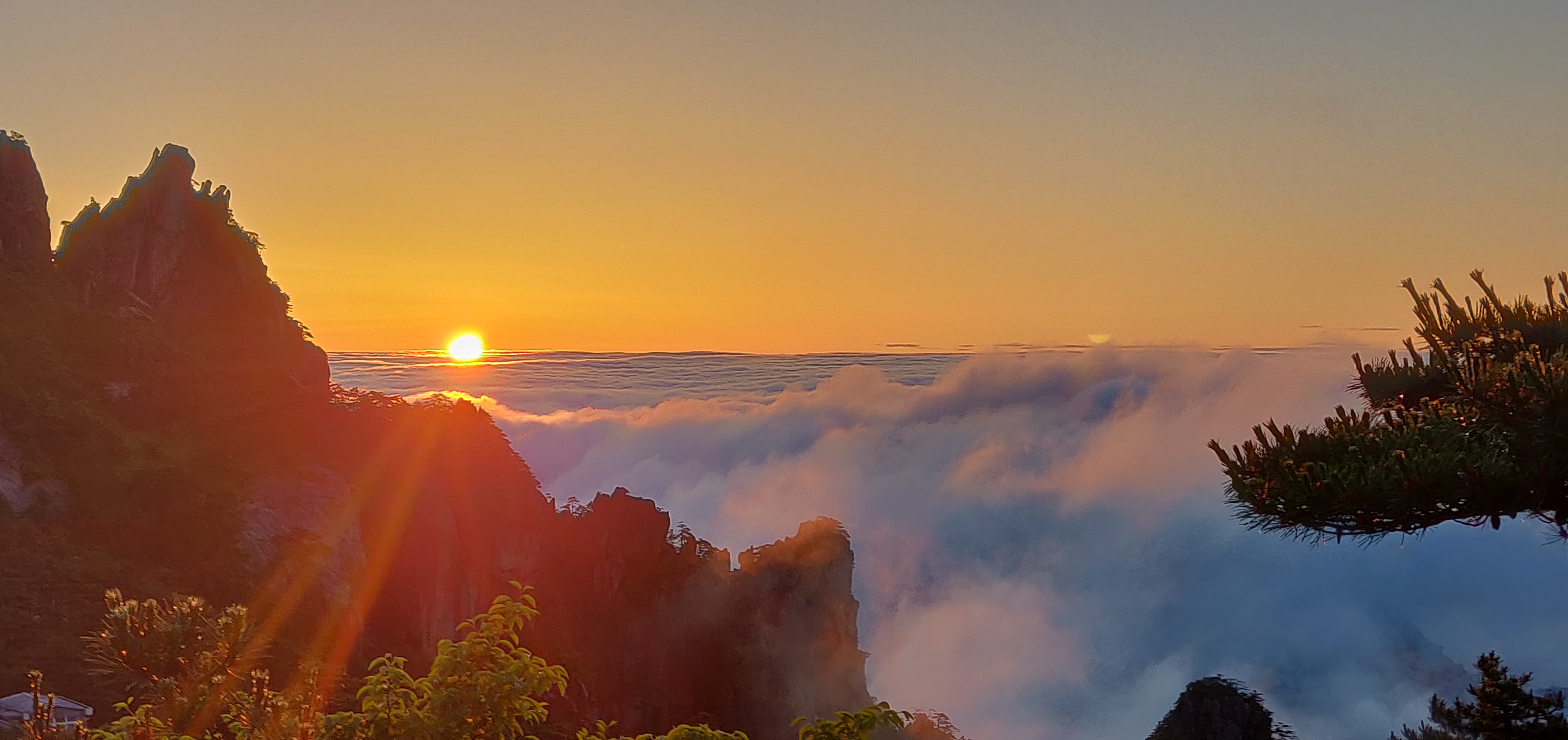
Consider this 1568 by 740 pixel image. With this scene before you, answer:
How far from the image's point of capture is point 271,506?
3158 centimetres

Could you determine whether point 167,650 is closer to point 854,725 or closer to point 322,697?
point 322,697

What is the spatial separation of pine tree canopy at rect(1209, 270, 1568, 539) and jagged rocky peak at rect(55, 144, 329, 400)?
38748mm

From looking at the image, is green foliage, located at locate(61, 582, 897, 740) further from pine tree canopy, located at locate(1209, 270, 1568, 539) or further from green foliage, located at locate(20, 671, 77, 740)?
pine tree canopy, located at locate(1209, 270, 1568, 539)

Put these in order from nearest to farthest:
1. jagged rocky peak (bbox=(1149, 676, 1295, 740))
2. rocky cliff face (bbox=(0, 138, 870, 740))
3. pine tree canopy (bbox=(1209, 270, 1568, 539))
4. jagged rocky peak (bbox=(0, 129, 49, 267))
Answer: pine tree canopy (bbox=(1209, 270, 1568, 539))
jagged rocky peak (bbox=(1149, 676, 1295, 740))
rocky cliff face (bbox=(0, 138, 870, 740))
jagged rocky peak (bbox=(0, 129, 49, 267))

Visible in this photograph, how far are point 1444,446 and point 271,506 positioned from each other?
33.1 m

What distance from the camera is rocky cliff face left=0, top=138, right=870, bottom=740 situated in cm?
2798

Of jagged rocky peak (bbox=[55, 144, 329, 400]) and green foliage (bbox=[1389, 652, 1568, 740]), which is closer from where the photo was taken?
green foliage (bbox=[1389, 652, 1568, 740])

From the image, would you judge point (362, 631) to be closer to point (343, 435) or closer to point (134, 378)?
point (343, 435)

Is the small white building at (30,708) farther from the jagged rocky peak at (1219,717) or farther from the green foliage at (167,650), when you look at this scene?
the jagged rocky peak at (1219,717)

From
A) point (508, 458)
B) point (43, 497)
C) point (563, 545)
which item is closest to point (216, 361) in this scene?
point (43, 497)

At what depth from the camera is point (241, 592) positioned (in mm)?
27516

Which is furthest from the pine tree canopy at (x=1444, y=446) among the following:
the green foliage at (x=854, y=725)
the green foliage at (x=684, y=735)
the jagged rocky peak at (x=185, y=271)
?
the jagged rocky peak at (x=185, y=271)

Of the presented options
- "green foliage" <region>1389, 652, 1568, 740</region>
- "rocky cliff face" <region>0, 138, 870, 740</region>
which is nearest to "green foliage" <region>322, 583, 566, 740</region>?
"green foliage" <region>1389, 652, 1568, 740</region>

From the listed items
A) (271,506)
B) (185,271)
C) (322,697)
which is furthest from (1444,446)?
(185,271)
